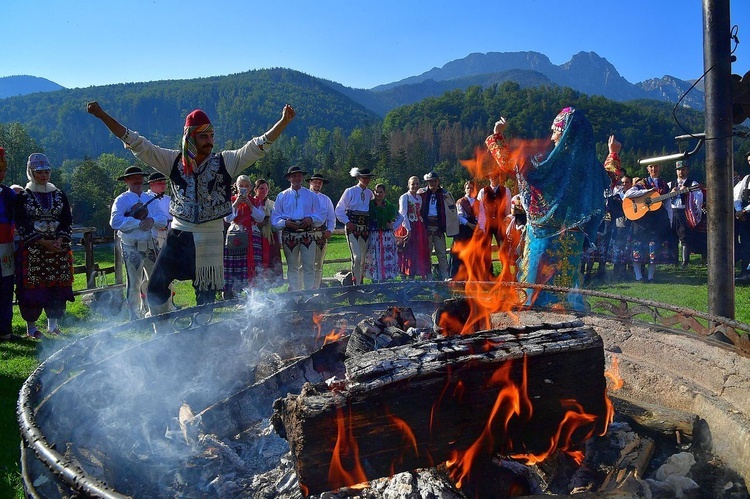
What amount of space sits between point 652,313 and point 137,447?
3641 millimetres

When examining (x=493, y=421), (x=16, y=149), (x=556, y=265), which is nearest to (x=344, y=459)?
(x=493, y=421)

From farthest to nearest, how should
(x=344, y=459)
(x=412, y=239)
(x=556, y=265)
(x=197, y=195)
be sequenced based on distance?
(x=412, y=239)
(x=556, y=265)
(x=197, y=195)
(x=344, y=459)

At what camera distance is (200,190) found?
4473mm

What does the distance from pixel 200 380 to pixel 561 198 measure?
3827mm

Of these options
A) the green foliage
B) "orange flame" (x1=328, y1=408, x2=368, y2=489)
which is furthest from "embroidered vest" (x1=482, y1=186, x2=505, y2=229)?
the green foliage

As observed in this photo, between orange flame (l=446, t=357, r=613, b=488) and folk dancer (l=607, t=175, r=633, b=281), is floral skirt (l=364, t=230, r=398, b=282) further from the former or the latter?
orange flame (l=446, t=357, r=613, b=488)

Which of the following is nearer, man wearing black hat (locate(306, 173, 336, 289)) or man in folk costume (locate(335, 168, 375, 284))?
man wearing black hat (locate(306, 173, 336, 289))

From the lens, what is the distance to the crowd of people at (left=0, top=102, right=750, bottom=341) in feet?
14.9

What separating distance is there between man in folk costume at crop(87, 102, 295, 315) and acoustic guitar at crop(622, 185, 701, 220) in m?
8.34

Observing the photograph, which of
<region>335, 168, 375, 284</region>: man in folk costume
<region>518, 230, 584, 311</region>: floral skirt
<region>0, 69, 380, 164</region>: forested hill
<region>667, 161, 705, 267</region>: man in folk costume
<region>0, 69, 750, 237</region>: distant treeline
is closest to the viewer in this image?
<region>518, 230, 584, 311</region>: floral skirt

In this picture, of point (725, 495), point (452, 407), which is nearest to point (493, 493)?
point (452, 407)

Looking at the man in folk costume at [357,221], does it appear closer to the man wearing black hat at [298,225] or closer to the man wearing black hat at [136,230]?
the man wearing black hat at [298,225]

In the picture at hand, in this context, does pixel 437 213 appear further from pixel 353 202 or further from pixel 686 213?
pixel 686 213

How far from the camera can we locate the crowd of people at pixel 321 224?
4555 mm
